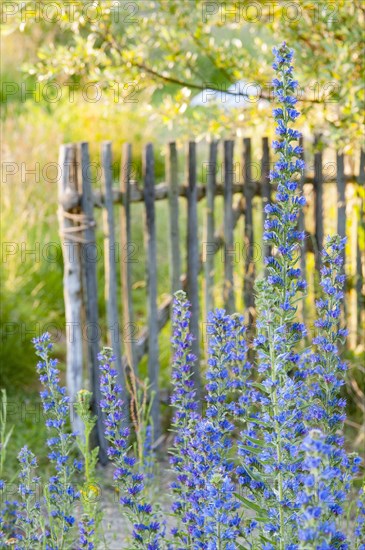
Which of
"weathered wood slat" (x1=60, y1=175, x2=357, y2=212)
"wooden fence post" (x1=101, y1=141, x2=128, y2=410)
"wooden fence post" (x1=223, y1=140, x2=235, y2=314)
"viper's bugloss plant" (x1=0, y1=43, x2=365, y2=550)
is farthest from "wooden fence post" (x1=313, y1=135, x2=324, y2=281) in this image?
"viper's bugloss plant" (x1=0, y1=43, x2=365, y2=550)

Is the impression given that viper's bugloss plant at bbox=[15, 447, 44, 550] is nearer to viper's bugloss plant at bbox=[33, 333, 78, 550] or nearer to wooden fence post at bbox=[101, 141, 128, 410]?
viper's bugloss plant at bbox=[33, 333, 78, 550]

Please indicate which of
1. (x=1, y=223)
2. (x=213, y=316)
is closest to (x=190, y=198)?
(x=1, y=223)

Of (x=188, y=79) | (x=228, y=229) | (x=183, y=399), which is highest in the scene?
(x=188, y=79)

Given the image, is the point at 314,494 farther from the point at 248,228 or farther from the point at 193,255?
the point at 248,228

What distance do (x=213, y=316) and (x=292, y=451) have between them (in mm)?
462

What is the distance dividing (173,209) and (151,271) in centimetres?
37

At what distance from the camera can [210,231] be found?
5.25 meters

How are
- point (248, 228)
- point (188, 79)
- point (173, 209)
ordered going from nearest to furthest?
point (173, 209), point (248, 228), point (188, 79)

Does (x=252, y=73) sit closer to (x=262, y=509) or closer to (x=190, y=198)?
(x=190, y=198)

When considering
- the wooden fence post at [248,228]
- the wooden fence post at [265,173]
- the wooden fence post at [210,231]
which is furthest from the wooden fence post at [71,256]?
the wooden fence post at [265,173]

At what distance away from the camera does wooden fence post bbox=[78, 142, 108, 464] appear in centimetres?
461

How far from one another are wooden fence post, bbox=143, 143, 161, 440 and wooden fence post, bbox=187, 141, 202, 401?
233 millimetres

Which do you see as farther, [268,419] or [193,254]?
[193,254]

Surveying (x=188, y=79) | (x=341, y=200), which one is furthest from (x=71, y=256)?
(x=341, y=200)
